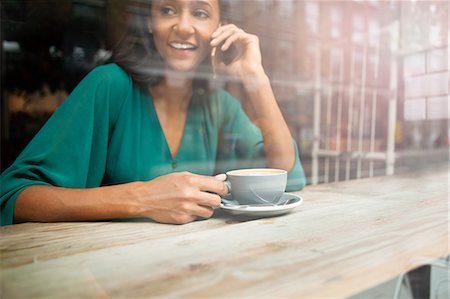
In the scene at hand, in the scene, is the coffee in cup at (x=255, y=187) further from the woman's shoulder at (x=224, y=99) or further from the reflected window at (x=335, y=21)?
the reflected window at (x=335, y=21)

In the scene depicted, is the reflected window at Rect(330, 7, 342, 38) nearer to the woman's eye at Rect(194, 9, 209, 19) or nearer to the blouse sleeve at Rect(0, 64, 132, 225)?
the woman's eye at Rect(194, 9, 209, 19)

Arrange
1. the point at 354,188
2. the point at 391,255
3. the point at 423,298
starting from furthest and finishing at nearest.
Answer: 1. the point at 354,188
2. the point at 423,298
3. the point at 391,255

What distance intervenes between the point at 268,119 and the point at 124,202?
19.4 inches

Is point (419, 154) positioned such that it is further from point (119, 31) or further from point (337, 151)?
point (119, 31)

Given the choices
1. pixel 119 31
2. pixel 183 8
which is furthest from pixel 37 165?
pixel 183 8

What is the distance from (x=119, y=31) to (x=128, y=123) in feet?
0.69

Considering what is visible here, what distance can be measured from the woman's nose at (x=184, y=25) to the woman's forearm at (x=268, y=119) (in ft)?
0.72

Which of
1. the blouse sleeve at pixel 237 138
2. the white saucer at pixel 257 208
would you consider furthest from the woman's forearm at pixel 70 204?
the blouse sleeve at pixel 237 138

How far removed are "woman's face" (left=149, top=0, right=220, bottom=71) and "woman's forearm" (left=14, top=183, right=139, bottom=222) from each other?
361 millimetres

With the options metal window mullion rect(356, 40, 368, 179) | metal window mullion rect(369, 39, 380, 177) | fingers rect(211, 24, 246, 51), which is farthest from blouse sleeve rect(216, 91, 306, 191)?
metal window mullion rect(369, 39, 380, 177)

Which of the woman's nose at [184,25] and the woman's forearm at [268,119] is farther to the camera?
the woman's forearm at [268,119]

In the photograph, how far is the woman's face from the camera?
3.07ft

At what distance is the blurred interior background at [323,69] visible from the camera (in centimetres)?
81

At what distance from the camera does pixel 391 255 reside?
66 centimetres
